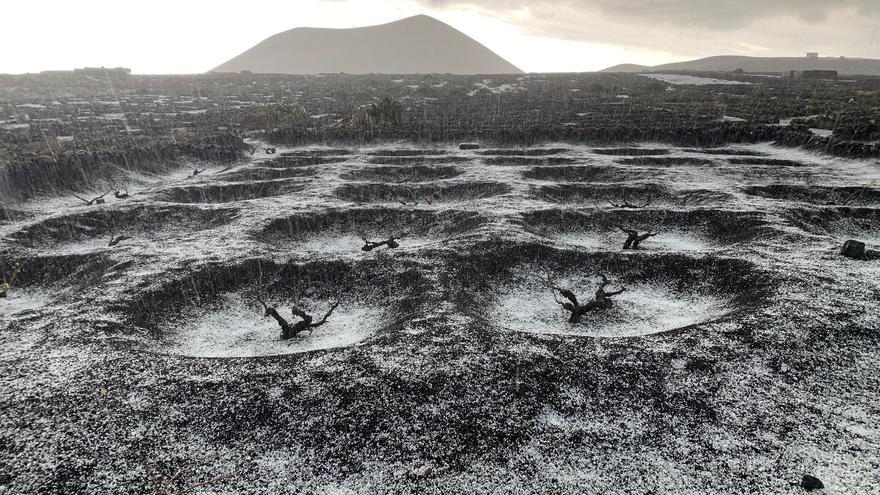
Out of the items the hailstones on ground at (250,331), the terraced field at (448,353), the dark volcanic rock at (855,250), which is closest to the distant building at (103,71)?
the terraced field at (448,353)

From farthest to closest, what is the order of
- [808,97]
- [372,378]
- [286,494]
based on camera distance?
[808,97] → [372,378] → [286,494]

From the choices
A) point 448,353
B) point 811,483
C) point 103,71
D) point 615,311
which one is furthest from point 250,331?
point 103,71

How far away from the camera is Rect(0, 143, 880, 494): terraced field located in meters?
5.98

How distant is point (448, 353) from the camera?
8367 mm

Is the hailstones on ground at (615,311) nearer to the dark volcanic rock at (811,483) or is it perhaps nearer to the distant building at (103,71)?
the dark volcanic rock at (811,483)

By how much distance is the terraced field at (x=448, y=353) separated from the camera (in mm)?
5980

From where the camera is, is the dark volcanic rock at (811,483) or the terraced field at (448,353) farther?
the terraced field at (448,353)

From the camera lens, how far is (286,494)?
5.64 metres

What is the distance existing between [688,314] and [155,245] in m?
16.9

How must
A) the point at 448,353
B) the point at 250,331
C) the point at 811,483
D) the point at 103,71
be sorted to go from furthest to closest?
the point at 103,71 → the point at 250,331 → the point at 448,353 → the point at 811,483

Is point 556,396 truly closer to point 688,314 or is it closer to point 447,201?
point 688,314

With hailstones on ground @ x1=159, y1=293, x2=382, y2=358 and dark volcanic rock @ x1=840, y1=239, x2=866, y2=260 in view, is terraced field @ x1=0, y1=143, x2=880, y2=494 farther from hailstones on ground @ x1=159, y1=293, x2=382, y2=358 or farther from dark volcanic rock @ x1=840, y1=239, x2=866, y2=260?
dark volcanic rock @ x1=840, y1=239, x2=866, y2=260

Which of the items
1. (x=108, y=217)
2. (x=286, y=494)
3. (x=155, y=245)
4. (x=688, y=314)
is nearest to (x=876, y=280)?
(x=688, y=314)

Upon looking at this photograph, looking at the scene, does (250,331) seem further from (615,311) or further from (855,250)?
(855,250)
